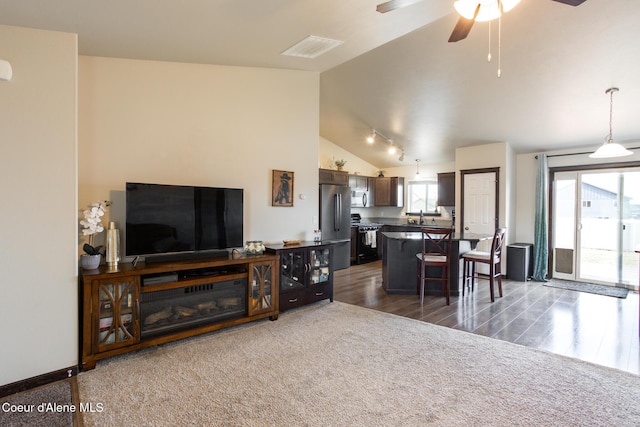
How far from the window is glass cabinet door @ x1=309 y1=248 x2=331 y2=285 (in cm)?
443

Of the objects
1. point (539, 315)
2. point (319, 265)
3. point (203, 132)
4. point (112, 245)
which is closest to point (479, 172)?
point (539, 315)

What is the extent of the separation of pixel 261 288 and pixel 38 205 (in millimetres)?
2063

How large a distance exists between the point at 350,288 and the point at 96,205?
3.60m

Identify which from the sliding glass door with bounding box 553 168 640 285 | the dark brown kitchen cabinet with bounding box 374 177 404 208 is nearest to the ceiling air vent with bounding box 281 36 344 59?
the dark brown kitchen cabinet with bounding box 374 177 404 208

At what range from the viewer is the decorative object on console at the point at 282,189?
13.8 ft

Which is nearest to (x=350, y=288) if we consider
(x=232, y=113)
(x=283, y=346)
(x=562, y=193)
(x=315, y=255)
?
(x=315, y=255)

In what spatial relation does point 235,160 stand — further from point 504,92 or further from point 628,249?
point 628,249

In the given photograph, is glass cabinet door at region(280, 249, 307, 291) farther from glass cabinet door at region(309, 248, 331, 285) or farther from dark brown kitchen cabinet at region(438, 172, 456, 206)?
dark brown kitchen cabinet at region(438, 172, 456, 206)

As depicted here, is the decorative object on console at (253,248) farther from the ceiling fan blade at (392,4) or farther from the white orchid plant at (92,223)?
the ceiling fan blade at (392,4)

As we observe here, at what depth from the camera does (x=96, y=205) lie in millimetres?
2781

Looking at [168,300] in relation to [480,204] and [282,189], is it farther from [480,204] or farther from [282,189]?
[480,204]

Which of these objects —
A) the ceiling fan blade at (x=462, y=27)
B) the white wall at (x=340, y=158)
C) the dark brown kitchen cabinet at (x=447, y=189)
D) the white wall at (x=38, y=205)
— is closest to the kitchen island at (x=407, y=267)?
the dark brown kitchen cabinet at (x=447, y=189)

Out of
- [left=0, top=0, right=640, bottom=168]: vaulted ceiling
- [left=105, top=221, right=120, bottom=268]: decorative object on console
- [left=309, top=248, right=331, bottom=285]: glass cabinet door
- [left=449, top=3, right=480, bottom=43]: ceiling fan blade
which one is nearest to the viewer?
[left=449, top=3, right=480, bottom=43]: ceiling fan blade

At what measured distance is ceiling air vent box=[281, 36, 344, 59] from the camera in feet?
10.7
